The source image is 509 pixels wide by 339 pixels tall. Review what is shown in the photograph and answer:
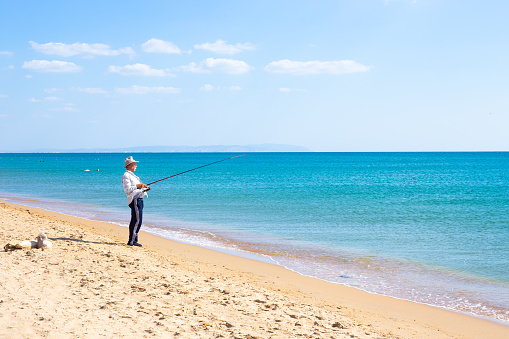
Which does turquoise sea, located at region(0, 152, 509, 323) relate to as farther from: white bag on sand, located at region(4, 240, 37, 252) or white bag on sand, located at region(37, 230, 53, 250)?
white bag on sand, located at region(4, 240, 37, 252)

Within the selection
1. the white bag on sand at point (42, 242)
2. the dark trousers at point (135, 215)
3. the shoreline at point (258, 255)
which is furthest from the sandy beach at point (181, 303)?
the dark trousers at point (135, 215)

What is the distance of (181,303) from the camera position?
16.6ft

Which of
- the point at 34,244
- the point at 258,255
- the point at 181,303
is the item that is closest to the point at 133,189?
the point at 34,244

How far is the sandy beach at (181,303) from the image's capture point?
4.30m

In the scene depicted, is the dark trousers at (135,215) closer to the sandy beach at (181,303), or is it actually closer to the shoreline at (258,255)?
the sandy beach at (181,303)

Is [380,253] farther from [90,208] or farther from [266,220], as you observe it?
[90,208]

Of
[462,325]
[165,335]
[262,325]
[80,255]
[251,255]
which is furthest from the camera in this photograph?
[251,255]

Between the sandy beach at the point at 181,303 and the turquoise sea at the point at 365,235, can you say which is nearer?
the sandy beach at the point at 181,303

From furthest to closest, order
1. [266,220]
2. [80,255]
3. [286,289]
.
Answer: [266,220]
[80,255]
[286,289]

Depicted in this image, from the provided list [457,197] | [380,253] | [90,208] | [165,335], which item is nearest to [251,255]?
[380,253]

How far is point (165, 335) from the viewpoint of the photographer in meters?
4.10

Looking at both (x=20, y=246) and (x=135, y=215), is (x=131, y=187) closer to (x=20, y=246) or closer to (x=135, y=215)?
(x=135, y=215)

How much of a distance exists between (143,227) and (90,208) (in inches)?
232

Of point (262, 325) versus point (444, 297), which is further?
point (444, 297)
